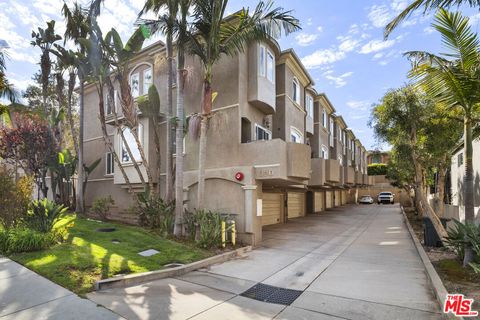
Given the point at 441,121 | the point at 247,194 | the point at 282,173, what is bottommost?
the point at 247,194

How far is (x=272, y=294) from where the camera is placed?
22.9 feet

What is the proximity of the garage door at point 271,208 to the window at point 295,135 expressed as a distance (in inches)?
150

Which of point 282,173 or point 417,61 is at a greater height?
point 417,61

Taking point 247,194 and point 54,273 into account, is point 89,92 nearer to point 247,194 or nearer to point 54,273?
point 247,194

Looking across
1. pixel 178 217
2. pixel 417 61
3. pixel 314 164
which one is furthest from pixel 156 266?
pixel 314 164

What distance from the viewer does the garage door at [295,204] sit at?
930 inches

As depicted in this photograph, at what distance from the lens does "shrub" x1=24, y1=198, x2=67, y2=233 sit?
9.61 m

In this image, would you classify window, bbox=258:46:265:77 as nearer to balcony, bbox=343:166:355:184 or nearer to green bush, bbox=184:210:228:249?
green bush, bbox=184:210:228:249

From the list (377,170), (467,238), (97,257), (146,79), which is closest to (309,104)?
(146,79)

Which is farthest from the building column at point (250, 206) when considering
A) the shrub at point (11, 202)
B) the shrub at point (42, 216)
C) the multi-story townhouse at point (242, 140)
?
the shrub at point (11, 202)

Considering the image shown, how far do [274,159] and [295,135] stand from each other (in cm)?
672

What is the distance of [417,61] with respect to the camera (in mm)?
8406

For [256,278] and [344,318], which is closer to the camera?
[344,318]

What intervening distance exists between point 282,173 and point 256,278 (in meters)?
5.23
